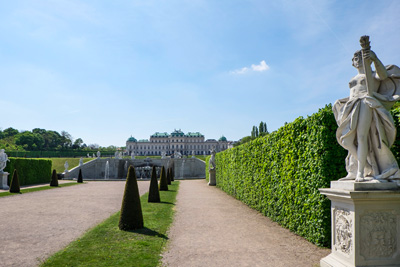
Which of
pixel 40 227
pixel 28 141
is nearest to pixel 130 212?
pixel 40 227

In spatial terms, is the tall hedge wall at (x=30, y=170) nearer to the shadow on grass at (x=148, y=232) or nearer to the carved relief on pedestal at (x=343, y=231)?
the shadow on grass at (x=148, y=232)

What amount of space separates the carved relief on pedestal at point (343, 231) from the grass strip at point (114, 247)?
2.90m

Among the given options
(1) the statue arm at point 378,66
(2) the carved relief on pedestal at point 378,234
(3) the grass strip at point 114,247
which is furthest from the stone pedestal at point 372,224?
(3) the grass strip at point 114,247

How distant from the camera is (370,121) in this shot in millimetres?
3844

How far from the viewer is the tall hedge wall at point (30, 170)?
22.6 m

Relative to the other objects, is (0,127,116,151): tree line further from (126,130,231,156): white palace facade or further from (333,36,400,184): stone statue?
(333,36,400,184): stone statue

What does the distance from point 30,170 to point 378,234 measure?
89.8 ft

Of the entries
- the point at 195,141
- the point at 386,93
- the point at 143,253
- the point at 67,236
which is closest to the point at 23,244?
the point at 67,236

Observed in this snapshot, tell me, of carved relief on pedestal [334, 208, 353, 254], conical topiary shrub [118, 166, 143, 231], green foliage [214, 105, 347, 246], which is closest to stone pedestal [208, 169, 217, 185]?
green foliage [214, 105, 347, 246]

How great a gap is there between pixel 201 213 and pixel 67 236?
4531mm

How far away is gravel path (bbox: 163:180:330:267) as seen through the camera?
4.98 metres

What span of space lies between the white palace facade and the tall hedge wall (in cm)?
8867

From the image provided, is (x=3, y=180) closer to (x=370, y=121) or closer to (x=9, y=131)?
(x=370, y=121)

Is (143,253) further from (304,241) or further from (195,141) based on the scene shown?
(195,141)
